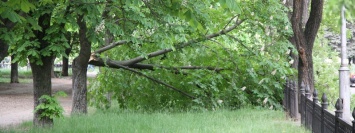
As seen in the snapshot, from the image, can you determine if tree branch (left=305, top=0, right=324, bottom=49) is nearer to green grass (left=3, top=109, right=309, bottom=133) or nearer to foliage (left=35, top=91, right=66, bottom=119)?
green grass (left=3, top=109, right=309, bottom=133)

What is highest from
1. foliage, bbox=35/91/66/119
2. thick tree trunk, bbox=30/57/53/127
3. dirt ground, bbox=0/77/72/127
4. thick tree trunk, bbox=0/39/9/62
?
thick tree trunk, bbox=0/39/9/62

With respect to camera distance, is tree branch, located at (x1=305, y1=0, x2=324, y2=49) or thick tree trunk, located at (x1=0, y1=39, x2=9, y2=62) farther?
tree branch, located at (x1=305, y1=0, x2=324, y2=49)

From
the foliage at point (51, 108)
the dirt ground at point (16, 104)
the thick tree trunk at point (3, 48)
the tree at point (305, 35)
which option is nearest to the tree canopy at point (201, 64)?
the tree at point (305, 35)

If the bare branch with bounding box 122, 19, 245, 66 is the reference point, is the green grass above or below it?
below

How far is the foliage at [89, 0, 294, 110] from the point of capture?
15406mm

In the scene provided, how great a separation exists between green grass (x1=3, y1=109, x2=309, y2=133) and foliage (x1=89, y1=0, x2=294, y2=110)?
2426mm

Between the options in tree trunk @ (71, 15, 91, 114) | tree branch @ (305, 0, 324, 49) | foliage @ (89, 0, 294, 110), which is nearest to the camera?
tree branch @ (305, 0, 324, 49)

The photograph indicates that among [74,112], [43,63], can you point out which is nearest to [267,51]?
[74,112]

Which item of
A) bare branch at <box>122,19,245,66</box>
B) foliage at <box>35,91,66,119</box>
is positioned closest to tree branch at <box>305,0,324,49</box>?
bare branch at <box>122,19,245,66</box>

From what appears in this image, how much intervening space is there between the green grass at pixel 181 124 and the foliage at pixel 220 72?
2426mm

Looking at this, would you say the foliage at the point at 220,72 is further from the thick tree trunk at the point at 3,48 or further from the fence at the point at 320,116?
the thick tree trunk at the point at 3,48

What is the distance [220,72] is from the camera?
1648cm

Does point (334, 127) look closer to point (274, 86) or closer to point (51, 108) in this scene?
point (51, 108)

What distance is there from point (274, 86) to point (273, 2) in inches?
116
